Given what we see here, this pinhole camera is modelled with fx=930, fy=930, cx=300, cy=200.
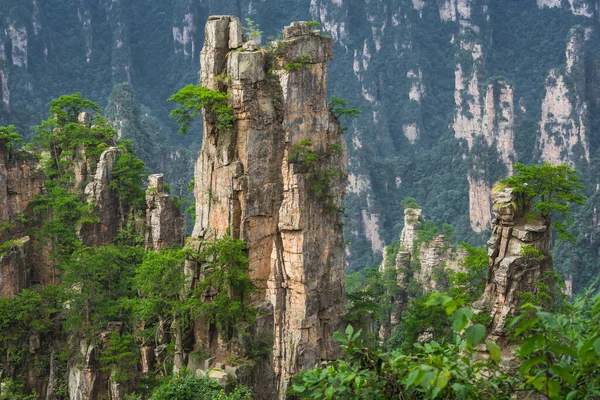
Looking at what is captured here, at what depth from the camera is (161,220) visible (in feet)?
105

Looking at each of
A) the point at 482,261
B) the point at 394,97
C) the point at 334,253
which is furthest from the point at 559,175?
the point at 394,97

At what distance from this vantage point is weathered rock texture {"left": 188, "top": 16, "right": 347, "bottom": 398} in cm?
2666

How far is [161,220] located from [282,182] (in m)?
5.97

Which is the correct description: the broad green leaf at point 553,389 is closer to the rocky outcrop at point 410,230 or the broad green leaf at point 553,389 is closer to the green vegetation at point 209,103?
the green vegetation at point 209,103

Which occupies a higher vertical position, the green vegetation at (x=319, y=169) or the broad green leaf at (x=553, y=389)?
the green vegetation at (x=319, y=169)

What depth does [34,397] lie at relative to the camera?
27656 mm

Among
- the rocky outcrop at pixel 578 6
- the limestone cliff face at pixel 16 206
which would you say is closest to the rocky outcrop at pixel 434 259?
the limestone cliff face at pixel 16 206

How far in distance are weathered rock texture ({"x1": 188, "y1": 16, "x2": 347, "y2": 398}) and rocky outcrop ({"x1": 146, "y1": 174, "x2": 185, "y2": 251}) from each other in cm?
519

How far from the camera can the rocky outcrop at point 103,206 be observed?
33562mm

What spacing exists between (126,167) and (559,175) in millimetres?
16085

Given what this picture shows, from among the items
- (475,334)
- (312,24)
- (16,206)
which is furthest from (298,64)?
(475,334)

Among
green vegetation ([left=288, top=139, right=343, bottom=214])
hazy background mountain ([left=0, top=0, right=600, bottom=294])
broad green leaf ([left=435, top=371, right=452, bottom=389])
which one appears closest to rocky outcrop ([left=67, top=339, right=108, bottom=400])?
green vegetation ([left=288, top=139, right=343, bottom=214])

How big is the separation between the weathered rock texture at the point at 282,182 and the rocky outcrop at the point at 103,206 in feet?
25.7

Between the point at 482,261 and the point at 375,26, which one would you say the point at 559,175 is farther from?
the point at 375,26
